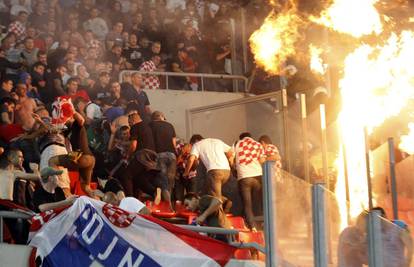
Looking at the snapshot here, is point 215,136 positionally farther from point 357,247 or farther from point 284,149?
point 357,247

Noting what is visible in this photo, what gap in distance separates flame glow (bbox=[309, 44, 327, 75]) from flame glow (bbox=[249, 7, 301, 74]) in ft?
1.00

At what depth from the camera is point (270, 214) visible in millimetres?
7641

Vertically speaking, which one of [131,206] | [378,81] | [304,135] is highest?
[378,81]

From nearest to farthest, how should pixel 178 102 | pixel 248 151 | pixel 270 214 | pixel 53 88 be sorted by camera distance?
pixel 270 214
pixel 248 151
pixel 53 88
pixel 178 102

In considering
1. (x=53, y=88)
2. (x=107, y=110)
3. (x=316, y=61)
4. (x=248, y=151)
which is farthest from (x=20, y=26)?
(x=316, y=61)

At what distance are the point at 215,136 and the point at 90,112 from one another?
2.54m

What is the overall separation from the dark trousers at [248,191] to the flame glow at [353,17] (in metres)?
3.26

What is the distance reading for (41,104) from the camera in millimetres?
13539

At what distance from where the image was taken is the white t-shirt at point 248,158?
A: 12727 millimetres

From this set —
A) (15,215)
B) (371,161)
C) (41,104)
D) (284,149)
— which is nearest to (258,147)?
(284,149)

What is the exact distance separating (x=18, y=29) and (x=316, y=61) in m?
4.76

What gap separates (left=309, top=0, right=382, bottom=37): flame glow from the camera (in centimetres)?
1461

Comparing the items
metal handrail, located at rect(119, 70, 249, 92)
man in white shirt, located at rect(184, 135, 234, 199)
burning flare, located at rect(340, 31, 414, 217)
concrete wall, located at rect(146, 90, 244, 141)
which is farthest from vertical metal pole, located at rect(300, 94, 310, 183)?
metal handrail, located at rect(119, 70, 249, 92)

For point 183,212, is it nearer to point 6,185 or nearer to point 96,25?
point 6,185
